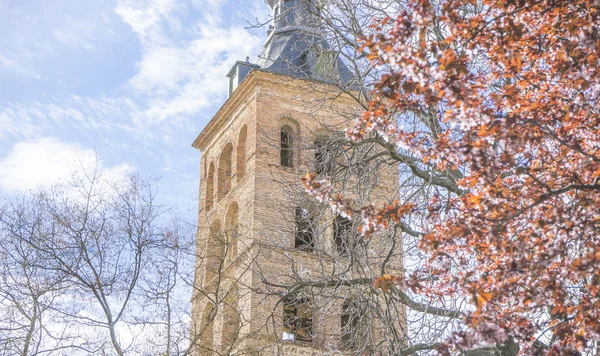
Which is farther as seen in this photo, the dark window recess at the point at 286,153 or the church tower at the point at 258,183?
the dark window recess at the point at 286,153

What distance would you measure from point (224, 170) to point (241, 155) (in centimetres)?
167

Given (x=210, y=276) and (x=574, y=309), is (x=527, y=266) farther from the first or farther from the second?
(x=210, y=276)

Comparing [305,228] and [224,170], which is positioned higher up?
[224,170]

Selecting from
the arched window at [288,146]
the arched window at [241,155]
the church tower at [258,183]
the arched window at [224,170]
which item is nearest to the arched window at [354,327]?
the church tower at [258,183]

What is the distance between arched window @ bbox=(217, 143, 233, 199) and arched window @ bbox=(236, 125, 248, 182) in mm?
1265

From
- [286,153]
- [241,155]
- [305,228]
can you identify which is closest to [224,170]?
[241,155]

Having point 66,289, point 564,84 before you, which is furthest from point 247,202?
point 564,84

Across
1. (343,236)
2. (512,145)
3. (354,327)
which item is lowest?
(512,145)

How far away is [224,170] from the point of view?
95.0ft

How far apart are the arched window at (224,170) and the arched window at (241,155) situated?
49.8 inches

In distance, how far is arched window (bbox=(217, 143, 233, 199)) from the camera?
94.0 feet

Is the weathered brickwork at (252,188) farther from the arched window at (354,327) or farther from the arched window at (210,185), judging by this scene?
the arched window at (354,327)

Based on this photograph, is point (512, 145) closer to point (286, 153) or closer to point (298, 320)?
point (298, 320)

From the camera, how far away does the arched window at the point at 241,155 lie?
89.1 ft
